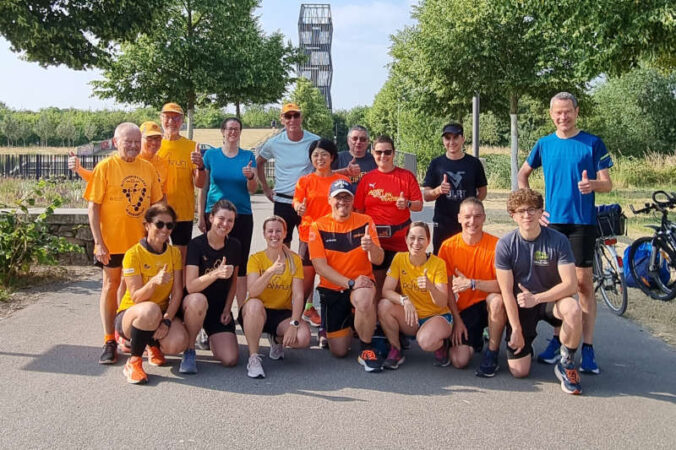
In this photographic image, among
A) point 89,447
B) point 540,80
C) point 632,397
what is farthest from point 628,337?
point 540,80

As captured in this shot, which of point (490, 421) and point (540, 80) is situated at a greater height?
point (540, 80)

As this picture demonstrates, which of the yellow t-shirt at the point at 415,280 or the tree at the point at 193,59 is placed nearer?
the yellow t-shirt at the point at 415,280

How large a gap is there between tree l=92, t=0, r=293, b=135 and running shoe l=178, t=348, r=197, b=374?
16208 mm

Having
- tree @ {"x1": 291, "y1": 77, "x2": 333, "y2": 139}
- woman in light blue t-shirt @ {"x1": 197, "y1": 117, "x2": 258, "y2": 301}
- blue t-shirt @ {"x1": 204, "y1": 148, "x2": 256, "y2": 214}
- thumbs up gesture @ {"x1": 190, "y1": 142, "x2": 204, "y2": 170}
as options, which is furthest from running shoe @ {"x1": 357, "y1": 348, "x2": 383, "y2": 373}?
tree @ {"x1": 291, "y1": 77, "x2": 333, "y2": 139}

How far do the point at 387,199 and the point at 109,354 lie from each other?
2671 mm

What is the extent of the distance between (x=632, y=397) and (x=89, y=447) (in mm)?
3522

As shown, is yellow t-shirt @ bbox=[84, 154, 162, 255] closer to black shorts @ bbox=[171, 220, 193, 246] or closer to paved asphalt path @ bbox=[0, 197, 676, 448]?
black shorts @ bbox=[171, 220, 193, 246]

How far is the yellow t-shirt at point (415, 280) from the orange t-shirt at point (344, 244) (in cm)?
27

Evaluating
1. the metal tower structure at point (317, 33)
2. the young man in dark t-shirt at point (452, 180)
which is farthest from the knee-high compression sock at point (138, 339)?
the metal tower structure at point (317, 33)

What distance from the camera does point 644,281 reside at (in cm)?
A: 766

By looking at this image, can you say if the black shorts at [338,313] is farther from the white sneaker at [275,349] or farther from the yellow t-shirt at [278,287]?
the white sneaker at [275,349]

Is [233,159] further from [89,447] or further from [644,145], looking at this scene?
[644,145]

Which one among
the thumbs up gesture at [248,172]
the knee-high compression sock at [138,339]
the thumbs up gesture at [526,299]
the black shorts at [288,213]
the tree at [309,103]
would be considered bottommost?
the knee-high compression sock at [138,339]

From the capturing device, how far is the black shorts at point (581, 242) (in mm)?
5059
